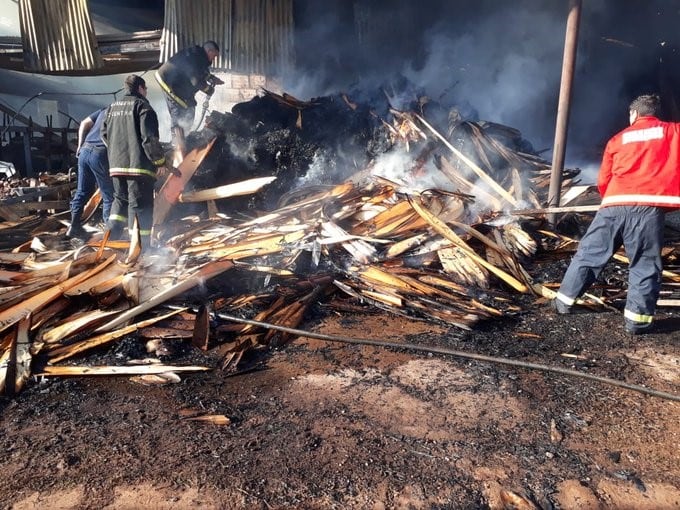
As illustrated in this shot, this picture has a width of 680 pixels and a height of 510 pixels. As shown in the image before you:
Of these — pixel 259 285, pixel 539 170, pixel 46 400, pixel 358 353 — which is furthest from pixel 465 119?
pixel 46 400

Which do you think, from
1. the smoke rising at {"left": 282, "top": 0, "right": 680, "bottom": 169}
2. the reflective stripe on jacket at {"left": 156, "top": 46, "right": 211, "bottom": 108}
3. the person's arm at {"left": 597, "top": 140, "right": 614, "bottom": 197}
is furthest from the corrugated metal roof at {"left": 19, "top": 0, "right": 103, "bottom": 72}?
the person's arm at {"left": 597, "top": 140, "right": 614, "bottom": 197}

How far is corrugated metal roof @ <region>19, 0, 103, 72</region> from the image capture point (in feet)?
32.3

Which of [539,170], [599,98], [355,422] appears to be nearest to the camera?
[355,422]

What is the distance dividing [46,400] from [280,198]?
4.59m

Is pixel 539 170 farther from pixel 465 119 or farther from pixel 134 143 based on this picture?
pixel 134 143

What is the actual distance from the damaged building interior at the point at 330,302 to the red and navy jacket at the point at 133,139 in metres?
0.15

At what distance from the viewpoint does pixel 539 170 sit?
291 inches

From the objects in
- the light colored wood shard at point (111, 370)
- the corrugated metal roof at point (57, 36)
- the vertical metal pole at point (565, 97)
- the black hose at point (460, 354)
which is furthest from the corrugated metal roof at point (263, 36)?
the light colored wood shard at point (111, 370)

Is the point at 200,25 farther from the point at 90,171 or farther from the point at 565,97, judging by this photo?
the point at 565,97

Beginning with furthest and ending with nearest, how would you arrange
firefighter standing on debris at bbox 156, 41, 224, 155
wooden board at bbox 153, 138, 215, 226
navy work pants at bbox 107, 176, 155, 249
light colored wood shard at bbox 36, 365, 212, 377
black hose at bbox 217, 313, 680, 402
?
firefighter standing on debris at bbox 156, 41, 224, 155, wooden board at bbox 153, 138, 215, 226, navy work pants at bbox 107, 176, 155, 249, light colored wood shard at bbox 36, 365, 212, 377, black hose at bbox 217, 313, 680, 402

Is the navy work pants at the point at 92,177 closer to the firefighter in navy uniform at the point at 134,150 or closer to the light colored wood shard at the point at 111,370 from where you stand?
the firefighter in navy uniform at the point at 134,150

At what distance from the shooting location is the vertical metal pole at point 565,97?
5.77 meters

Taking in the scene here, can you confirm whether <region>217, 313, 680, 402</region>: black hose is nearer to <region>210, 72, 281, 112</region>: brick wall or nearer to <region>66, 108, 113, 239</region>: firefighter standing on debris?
<region>66, 108, 113, 239</region>: firefighter standing on debris

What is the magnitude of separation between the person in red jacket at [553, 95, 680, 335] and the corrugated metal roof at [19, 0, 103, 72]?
9.71 meters
